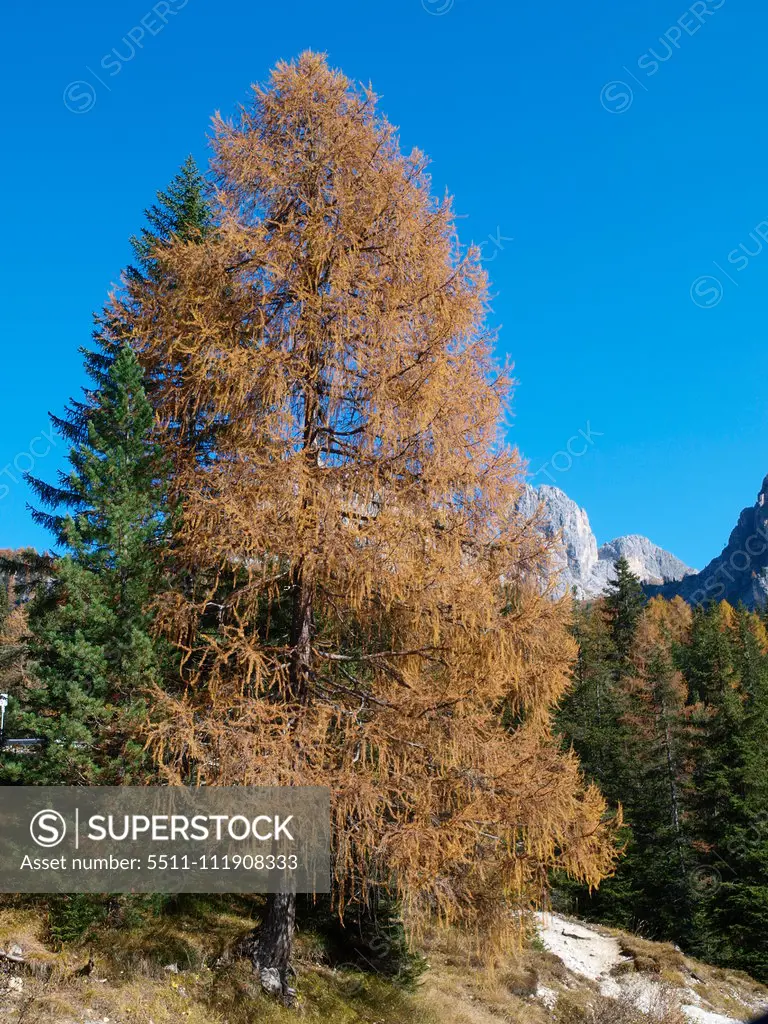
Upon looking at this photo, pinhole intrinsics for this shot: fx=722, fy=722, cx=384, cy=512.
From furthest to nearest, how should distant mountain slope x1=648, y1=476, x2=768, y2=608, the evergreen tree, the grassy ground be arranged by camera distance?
distant mountain slope x1=648, y1=476, x2=768, y2=608 < the evergreen tree < the grassy ground

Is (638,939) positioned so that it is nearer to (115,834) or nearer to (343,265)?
(115,834)

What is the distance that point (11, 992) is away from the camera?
686cm

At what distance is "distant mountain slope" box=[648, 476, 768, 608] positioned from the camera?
161250 millimetres

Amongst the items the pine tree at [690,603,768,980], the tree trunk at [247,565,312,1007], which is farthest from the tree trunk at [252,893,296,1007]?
the pine tree at [690,603,768,980]

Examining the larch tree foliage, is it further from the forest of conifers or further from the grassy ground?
the grassy ground

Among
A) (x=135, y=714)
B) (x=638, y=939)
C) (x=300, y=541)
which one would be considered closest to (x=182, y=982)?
(x=135, y=714)

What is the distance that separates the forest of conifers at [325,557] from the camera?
7449mm

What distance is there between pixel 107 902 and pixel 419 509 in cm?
603

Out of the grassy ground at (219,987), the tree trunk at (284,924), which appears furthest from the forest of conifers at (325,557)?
the grassy ground at (219,987)

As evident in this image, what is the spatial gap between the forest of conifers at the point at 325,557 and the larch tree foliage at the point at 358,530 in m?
0.04

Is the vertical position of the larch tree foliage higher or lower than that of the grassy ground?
higher

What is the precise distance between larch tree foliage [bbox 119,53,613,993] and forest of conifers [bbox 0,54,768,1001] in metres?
0.04

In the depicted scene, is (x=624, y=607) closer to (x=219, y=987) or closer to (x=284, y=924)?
(x=284, y=924)

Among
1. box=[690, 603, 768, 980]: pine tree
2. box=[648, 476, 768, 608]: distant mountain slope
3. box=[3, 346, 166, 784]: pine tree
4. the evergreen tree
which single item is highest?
box=[648, 476, 768, 608]: distant mountain slope
